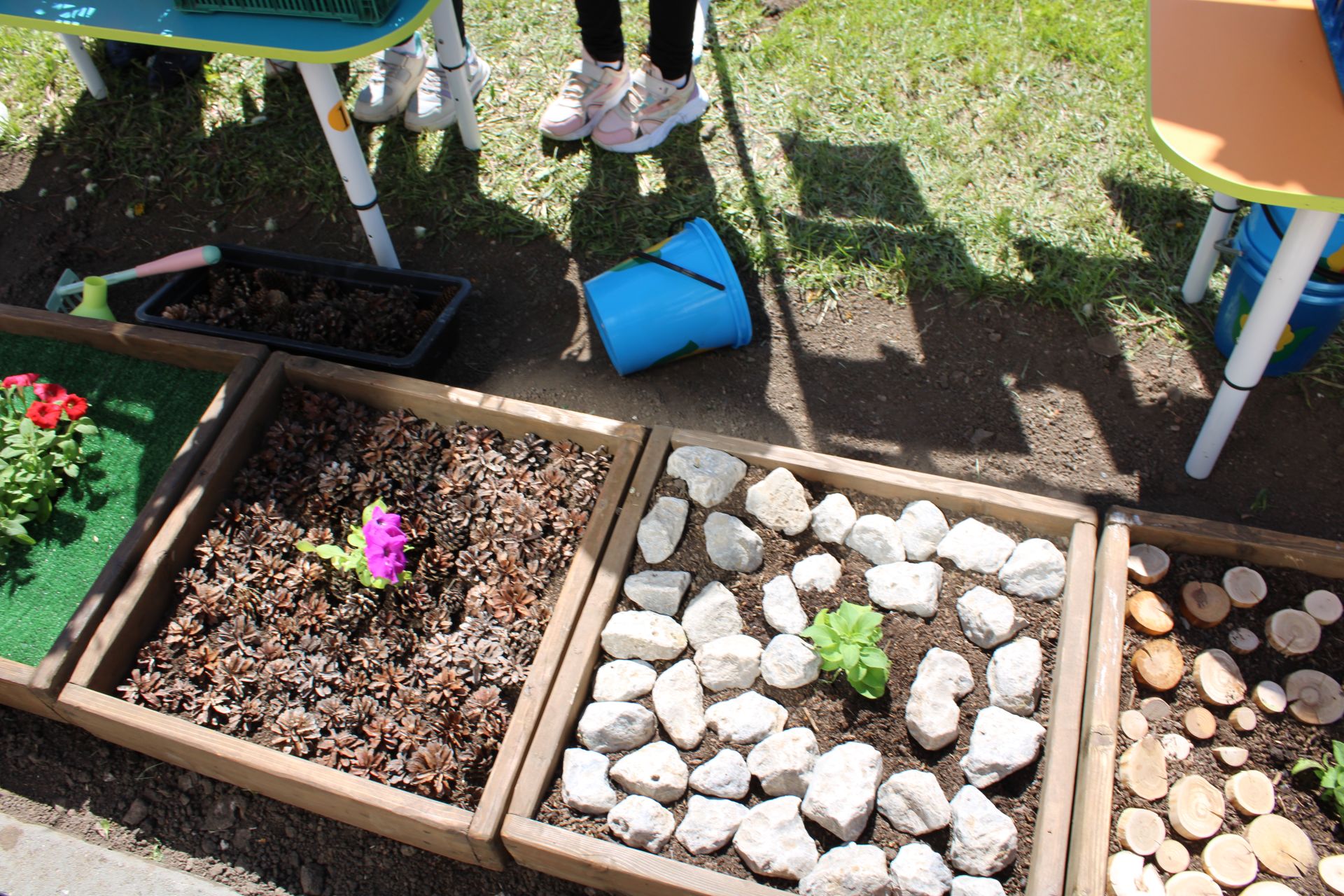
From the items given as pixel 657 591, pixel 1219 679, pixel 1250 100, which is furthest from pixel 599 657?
pixel 1250 100

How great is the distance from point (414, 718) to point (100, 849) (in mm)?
840

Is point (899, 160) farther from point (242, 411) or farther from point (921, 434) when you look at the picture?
point (242, 411)

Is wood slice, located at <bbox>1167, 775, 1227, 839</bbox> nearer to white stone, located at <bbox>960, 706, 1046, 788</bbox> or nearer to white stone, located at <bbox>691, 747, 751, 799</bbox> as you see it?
white stone, located at <bbox>960, 706, 1046, 788</bbox>

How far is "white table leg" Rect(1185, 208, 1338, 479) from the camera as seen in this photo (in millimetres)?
2033

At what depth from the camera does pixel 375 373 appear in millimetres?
2580

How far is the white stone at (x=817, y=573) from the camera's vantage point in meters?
2.24

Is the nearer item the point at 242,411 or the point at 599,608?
the point at 599,608

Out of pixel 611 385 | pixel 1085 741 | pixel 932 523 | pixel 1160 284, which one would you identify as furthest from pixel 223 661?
pixel 1160 284

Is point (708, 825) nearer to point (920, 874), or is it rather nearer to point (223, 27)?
point (920, 874)

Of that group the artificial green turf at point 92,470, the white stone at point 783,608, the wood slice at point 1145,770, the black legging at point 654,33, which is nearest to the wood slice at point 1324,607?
the wood slice at point 1145,770

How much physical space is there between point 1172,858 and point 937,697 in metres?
0.53

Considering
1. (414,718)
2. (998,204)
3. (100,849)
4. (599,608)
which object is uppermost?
(998,204)

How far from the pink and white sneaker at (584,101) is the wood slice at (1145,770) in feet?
9.06

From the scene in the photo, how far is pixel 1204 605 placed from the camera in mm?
2145
